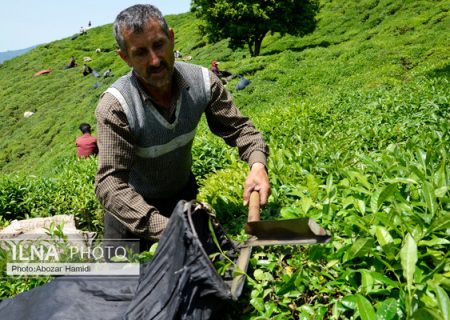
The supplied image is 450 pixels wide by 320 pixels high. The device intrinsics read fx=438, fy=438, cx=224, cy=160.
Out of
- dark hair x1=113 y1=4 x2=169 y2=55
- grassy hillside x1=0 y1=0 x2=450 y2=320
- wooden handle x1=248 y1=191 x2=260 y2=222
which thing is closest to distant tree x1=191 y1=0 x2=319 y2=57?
grassy hillside x1=0 y1=0 x2=450 y2=320

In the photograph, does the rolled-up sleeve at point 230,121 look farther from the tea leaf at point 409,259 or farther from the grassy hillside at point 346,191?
the tea leaf at point 409,259

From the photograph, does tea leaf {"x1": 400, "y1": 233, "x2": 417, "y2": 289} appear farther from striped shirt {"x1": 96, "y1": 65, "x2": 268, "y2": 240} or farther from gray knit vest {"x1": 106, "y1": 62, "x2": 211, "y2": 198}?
gray knit vest {"x1": 106, "y1": 62, "x2": 211, "y2": 198}

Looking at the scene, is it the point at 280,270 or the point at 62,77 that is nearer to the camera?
the point at 280,270

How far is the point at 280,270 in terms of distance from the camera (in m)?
1.84

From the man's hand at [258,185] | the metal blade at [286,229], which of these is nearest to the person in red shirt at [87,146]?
the man's hand at [258,185]

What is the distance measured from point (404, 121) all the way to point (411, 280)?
333 cm

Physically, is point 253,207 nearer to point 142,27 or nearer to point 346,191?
point 346,191

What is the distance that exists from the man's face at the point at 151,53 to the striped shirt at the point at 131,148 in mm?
166

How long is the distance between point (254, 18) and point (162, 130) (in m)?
26.2

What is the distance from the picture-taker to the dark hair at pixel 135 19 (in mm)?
2408

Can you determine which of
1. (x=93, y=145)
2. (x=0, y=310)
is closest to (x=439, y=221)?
(x=0, y=310)

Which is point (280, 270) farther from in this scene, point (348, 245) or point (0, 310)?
point (0, 310)

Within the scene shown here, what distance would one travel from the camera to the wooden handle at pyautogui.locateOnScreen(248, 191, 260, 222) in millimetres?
2109

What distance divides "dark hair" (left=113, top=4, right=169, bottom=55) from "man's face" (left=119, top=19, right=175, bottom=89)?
0.09 ft
